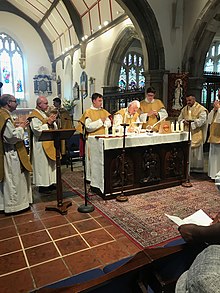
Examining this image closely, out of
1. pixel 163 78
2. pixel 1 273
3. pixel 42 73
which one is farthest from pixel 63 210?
pixel 42 73

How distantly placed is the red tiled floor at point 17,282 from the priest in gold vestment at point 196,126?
4.05 metres

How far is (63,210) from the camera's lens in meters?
3.61

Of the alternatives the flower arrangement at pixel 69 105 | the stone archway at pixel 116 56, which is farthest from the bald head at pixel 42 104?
the flower arrangement at pixel 69 105

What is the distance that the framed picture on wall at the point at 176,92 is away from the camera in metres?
6.06

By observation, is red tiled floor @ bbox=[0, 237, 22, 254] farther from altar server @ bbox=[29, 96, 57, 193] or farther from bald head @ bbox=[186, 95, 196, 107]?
bald head @ bbox=[186, 95, 196, 107]

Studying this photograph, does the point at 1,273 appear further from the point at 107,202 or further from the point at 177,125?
the point at 177,125

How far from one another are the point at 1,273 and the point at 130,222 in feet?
5.11

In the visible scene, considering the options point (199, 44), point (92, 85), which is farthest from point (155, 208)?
point (92, 85)

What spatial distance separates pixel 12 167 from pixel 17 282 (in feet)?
5.58

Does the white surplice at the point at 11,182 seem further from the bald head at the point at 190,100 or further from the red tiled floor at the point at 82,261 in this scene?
the bald head at the point at 190,100

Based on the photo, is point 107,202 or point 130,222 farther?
point 107,202

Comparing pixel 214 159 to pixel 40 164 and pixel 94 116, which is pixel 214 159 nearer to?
pixel 94 116

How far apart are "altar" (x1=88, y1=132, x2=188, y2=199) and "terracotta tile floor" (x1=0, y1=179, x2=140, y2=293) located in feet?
2.33

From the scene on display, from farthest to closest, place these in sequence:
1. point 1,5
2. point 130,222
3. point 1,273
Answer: point 1,5
point 130,222
point 1,273
